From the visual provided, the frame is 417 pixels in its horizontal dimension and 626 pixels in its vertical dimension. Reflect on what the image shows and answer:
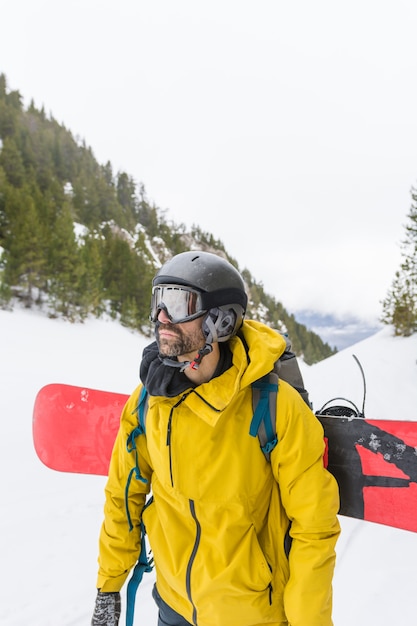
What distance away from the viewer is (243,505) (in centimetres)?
147

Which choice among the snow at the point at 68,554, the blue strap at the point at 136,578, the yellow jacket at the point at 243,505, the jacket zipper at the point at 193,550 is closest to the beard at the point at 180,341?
the yellow jacket at the point at 243,505

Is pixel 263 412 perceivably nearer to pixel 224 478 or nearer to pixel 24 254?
pixel 224 478

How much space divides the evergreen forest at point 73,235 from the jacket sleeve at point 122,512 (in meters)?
4.74

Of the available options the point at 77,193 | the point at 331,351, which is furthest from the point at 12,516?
the point at 331,351

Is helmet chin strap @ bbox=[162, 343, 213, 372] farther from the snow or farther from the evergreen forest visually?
the evergreen forest

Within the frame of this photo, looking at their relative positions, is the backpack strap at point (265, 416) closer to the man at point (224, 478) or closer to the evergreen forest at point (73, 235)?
the man at point (224, 478)

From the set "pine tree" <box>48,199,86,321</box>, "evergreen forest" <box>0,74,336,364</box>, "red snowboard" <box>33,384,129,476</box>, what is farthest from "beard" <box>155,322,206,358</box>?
"pine tree" <box>48,199,86,321</box>

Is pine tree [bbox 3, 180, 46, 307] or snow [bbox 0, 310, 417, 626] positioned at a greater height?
pine tree [bbox 3, 180, 46, 307]

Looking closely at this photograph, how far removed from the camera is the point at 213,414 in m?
1.46

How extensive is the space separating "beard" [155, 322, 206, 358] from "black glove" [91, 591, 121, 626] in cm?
132

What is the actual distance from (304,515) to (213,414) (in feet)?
1.76

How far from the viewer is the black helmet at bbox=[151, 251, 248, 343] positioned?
5.49 feet

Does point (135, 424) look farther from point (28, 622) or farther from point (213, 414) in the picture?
point (28, 622)

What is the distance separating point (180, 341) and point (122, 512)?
979 millimetres
